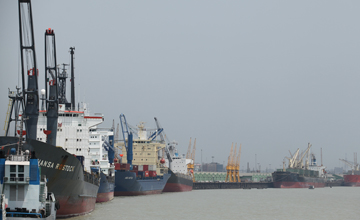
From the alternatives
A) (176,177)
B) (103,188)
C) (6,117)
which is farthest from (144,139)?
(6,117)

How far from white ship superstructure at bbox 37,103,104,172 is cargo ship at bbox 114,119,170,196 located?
27650 mm

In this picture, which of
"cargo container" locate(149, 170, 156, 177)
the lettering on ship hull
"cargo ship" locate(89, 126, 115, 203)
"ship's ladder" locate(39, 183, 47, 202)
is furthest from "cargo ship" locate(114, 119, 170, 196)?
"ship's ladder" locate(39, 183, 47, 202)

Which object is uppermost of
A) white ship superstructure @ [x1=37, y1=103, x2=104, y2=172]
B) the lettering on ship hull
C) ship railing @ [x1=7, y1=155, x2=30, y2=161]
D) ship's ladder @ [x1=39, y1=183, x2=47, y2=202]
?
white ship superstructure @ [x1=37, y1=103, x2=104, y2=172]

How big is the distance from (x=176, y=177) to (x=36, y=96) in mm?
67936

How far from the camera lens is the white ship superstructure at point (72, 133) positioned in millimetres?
49406

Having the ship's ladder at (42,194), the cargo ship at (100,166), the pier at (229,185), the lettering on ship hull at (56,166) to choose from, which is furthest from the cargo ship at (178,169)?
the ship's ladder at (42,194)

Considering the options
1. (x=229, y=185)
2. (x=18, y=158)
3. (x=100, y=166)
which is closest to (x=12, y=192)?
(x=18, y=158)

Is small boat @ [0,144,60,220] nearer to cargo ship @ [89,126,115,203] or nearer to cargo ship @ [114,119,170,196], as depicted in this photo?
cargo ship @ [89,126,115,203]

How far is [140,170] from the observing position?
9144 cm

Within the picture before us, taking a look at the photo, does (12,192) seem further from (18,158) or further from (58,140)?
(58,140)

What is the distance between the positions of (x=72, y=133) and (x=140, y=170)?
42.5 m

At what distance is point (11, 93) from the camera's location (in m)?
52.9

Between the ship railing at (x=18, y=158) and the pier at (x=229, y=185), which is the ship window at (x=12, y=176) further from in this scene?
the pier at (x=229, y=185)

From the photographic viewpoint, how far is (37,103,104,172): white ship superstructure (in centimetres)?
4941
